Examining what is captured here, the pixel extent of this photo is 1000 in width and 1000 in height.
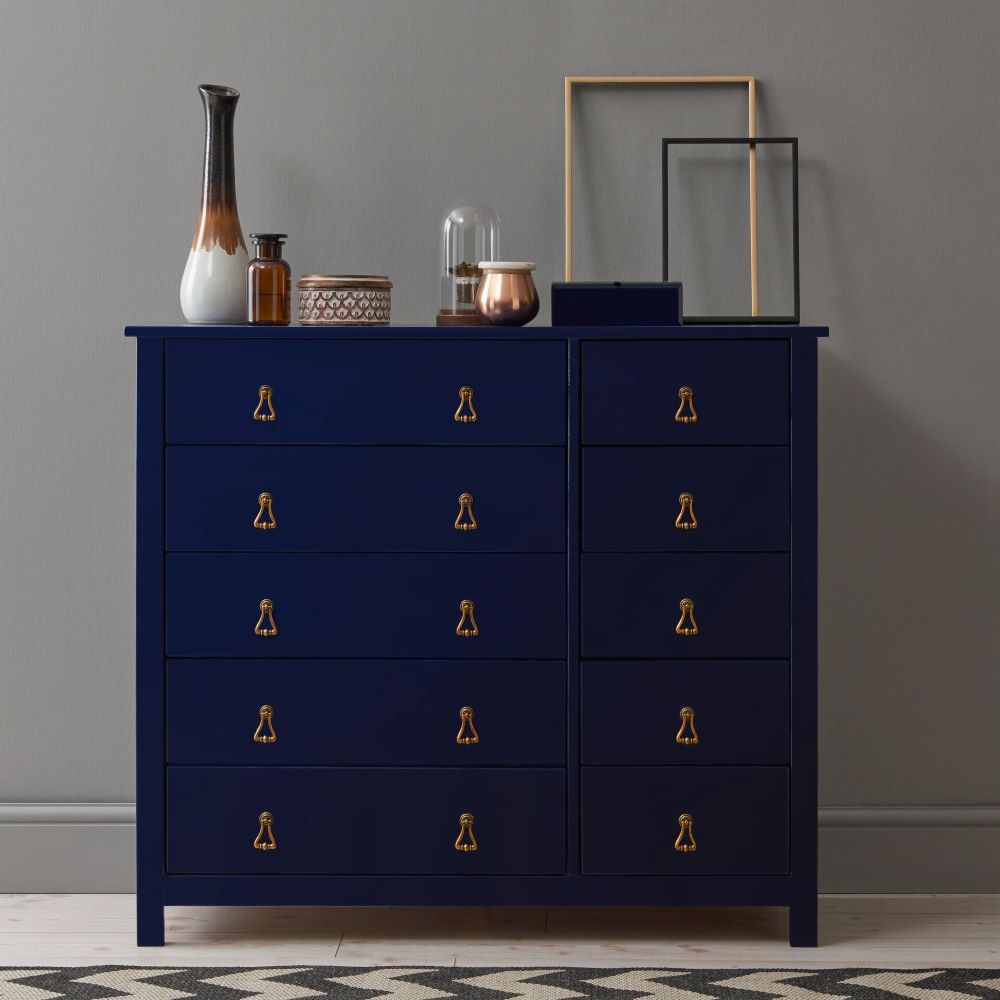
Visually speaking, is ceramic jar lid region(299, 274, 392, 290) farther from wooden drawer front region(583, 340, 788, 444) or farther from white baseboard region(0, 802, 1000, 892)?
white baseboard region(0, 802, 1000, 892)

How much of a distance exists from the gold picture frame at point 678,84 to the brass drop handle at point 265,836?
130cm

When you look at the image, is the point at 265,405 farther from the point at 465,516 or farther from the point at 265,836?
the point at 265,836

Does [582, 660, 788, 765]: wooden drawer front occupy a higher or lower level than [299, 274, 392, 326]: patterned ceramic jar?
lower

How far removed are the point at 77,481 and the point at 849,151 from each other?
188cm

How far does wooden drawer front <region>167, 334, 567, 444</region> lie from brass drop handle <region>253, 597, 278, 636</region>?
308 millimetres

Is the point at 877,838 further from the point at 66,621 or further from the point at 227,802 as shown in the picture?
the point at 66,621

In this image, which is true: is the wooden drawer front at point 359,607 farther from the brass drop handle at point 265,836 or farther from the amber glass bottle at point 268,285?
the amber glass bottle at point 268,285

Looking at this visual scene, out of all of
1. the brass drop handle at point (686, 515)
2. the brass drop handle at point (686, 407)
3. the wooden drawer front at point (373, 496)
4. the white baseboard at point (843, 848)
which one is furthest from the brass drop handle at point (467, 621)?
the white baseboard at point (843, 848)

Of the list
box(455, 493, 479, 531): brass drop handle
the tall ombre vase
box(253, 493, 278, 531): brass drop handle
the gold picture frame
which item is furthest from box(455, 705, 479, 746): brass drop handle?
the gold picture frame

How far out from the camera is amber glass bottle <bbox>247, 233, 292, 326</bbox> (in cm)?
249

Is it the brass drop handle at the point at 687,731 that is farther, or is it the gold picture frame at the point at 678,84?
the gold picture frame at the point at 678,84

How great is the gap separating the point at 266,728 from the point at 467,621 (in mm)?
433

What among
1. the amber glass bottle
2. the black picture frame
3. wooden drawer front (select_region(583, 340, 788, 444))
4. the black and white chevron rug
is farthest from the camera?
the black picture frame

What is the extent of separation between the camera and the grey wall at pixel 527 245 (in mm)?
2789
